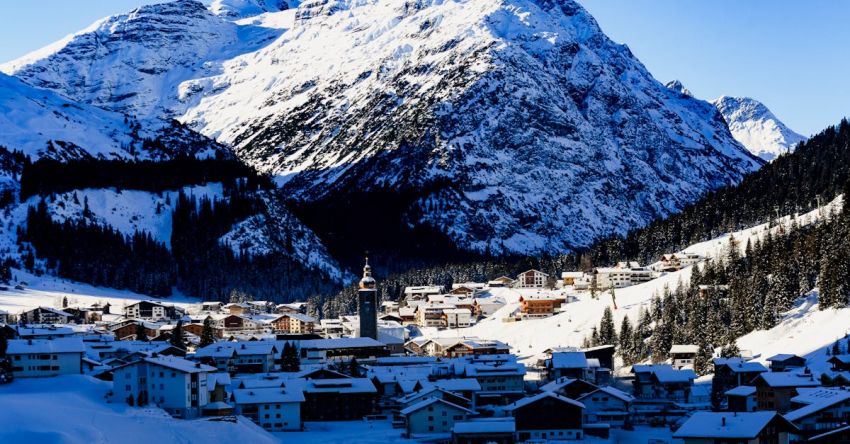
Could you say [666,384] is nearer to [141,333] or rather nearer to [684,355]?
[684,355]

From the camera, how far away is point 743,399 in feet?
289

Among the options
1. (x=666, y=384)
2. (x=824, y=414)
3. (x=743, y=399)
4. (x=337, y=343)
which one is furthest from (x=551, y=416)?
(x=337, y=343)

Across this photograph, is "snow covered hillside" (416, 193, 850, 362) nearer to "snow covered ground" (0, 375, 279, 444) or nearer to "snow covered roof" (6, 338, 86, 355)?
"snow covered ground" (0, 375, 279, 444)

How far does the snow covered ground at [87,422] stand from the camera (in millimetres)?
66438

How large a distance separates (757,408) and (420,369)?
3386 centimetres

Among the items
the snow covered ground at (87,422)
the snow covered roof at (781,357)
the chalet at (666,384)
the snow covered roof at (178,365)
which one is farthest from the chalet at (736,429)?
the snow covered roof at (178,365)

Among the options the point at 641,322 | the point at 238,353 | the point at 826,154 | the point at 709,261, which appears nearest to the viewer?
the point at 238,353

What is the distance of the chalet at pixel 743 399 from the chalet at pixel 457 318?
83.1 meters

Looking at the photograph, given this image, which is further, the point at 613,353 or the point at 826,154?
the point at 826,154

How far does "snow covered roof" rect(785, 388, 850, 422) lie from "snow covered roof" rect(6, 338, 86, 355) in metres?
50.4

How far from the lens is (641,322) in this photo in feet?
429

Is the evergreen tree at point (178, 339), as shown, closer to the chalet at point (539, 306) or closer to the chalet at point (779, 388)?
the chalet at point (539, 306)

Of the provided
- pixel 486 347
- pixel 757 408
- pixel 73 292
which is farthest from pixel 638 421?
pixel 73 292

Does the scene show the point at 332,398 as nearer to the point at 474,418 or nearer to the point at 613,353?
the point at 474,418
